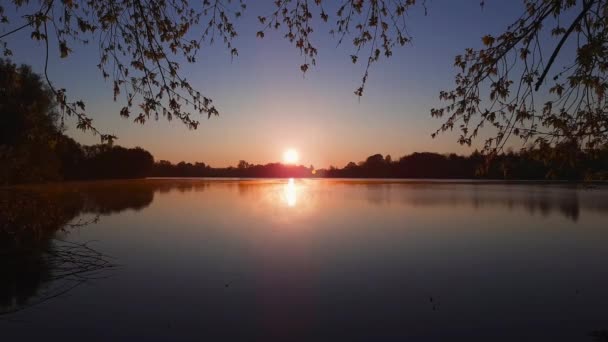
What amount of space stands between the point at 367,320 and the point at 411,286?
2276mm

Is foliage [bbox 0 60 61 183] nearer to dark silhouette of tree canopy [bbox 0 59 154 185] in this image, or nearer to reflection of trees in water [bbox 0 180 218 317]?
dark silhouette of tree canopy [bbox 0 59 154 185]

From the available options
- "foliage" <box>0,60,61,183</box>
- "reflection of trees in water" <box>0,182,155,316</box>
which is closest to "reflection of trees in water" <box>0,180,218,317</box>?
"reflection of trees in water" <box>0,182,155,316</box>

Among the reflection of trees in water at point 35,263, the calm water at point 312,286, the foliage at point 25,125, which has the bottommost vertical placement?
the calm water at point 312,286

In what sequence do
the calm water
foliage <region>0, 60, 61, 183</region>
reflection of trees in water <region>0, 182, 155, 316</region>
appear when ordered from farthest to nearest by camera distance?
1. reflection of trees in water <region>0, 182, 155, 316</region>
2. the calm water
3. foliage <region>0, 60, 61, 183</region>

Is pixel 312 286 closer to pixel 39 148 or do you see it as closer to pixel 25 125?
pixel 25 125

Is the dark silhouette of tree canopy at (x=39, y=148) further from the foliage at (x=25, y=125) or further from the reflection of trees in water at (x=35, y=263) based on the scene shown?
the reflection of trees in water at (x=35, y=263)

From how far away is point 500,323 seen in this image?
6.17 meters

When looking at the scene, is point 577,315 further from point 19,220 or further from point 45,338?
point 19,220

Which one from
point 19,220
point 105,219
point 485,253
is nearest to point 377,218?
point 485,253

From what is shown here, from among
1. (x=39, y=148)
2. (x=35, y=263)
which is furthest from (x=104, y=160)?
(x=35, y=263)

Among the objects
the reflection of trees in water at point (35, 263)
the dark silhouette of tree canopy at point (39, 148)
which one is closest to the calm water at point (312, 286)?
the reflection of trees in water at point (35, 263)

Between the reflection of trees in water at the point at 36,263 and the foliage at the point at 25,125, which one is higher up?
the foliage at the point at 25,125

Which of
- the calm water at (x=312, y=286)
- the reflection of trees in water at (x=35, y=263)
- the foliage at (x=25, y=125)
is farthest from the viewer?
the reflection of trees in water at (x=35, y=263)

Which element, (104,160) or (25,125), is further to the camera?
(104,160)
